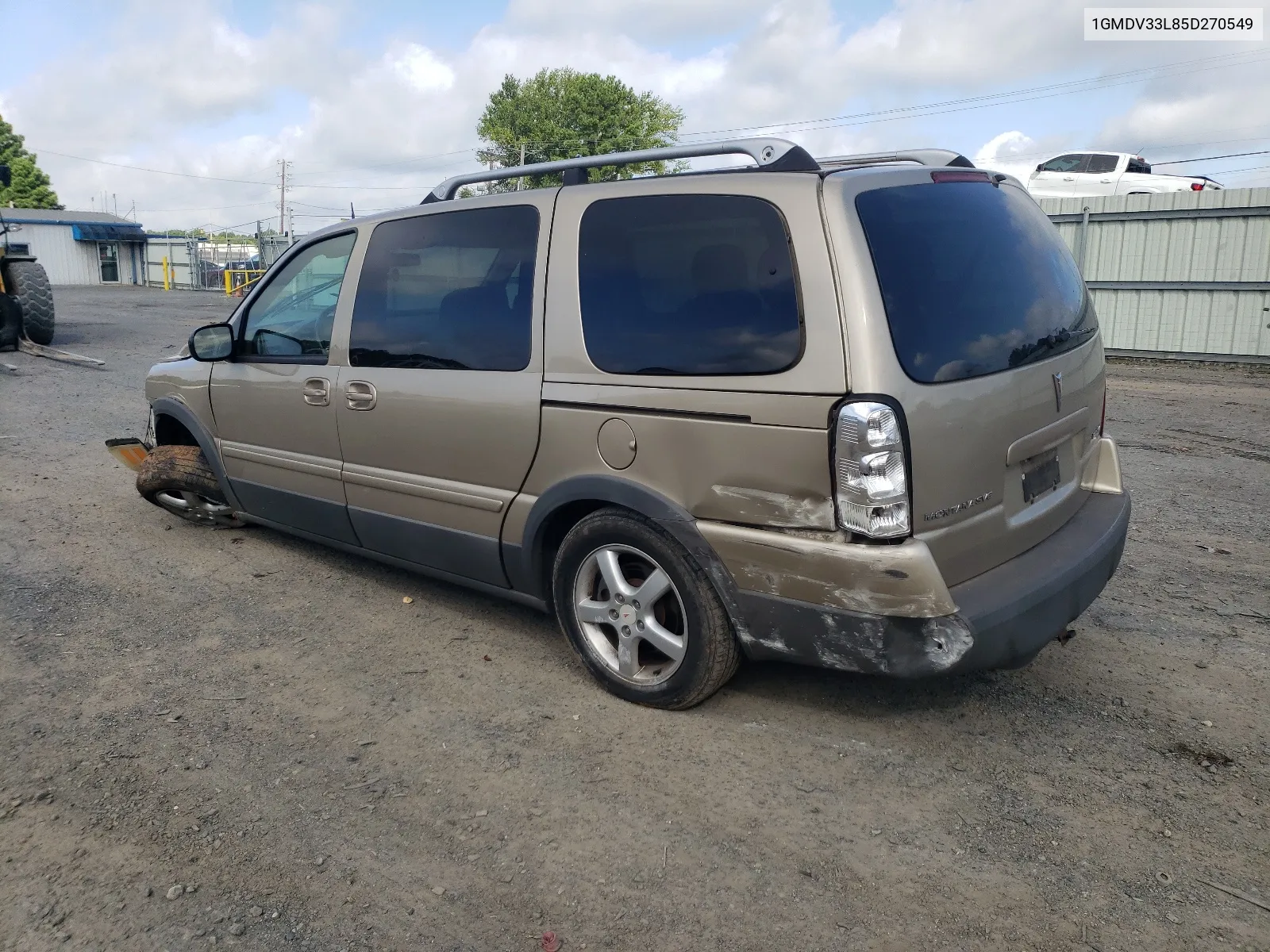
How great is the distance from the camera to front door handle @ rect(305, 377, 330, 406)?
447 cm

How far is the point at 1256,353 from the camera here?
13102 mm

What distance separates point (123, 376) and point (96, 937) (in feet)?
38.6

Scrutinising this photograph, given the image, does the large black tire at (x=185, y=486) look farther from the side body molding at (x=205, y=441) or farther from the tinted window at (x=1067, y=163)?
the tinted window at (x=1067, y=163)

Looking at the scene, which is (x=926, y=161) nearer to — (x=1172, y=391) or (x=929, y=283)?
(x=929, y=283)

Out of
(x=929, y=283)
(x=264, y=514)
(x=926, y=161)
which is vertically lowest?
(x=264, y=514)

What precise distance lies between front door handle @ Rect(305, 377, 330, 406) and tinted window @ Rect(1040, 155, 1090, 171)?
19397 millimetres

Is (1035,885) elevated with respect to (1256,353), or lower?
lower

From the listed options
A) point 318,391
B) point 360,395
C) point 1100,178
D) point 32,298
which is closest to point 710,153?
point 360,395

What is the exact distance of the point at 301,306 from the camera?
4750 millimetres

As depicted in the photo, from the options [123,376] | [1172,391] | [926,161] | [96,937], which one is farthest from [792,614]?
[123,376]

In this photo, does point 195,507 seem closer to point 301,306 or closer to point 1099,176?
point 301,306

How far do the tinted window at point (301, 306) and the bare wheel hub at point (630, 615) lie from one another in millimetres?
1832

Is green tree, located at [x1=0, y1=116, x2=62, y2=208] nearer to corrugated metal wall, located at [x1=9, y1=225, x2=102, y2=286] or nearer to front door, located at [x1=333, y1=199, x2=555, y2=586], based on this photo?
corrugated metal wall, located at [x1=9, y1=225, x2=102, y2=286]

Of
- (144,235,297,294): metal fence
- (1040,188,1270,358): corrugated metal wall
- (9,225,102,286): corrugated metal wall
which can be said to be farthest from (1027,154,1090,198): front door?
(9,225,102,286): corrugated metal wall
